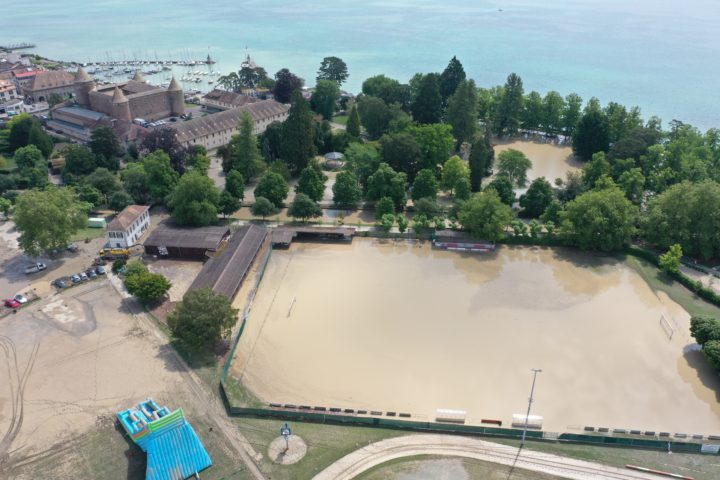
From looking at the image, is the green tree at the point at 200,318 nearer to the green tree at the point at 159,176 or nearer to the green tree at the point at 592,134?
the green tree at the point at 159,176

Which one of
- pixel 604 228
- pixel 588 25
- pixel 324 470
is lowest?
pixel 324 470

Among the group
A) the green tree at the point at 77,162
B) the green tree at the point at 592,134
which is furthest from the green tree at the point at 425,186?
the green tree at the point at 77,162

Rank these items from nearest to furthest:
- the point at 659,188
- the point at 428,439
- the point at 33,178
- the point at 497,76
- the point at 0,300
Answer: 1. the point at 428,439
2. the point at 0,300
3. the point at 659,188
4. the point at 33,178
5. the point at 497,76

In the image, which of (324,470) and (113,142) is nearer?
(324,470)

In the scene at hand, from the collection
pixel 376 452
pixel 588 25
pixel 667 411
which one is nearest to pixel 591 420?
pixel 667 411

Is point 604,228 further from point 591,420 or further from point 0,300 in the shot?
point 0,300

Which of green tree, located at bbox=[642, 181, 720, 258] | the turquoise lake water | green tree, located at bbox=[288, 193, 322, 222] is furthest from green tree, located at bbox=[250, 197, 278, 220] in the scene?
the turquoise lake water
